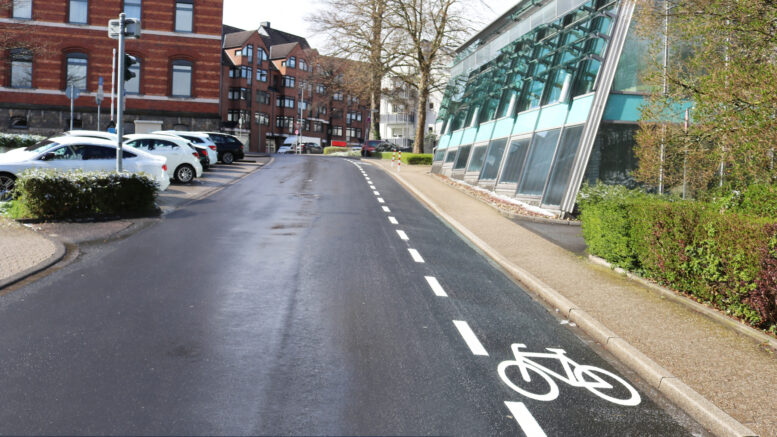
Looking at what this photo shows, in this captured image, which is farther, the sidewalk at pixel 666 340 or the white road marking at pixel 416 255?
the white road marking at pixel 416 255

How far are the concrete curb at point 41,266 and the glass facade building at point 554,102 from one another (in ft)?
29.2

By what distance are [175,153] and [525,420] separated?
2023 cm

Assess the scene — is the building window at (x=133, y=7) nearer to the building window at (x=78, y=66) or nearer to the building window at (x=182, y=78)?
the building window at (x=182, y=78)

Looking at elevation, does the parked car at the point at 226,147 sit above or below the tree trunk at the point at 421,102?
below

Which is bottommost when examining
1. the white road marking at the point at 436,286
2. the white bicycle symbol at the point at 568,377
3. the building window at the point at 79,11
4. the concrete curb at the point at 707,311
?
the white road marking at the point at 436,286

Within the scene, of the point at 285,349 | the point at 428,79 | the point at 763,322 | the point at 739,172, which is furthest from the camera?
the point at 428,79

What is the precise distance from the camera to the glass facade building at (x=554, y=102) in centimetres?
1719

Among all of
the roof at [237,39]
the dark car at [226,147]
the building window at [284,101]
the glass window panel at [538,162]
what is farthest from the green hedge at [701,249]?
the building window at [284,101]

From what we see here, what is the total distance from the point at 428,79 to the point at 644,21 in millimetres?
32824

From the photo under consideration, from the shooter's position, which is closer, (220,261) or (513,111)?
(220,261)

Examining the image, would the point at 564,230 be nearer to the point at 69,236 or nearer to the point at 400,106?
the point at 69,236

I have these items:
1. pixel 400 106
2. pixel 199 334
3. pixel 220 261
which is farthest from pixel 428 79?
pixel 199 334

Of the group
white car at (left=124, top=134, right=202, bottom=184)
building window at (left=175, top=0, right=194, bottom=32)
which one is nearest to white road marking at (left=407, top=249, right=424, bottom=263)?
white car at (left=124, top=134, right=202, bottom=184)

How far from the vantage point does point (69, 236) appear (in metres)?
12.0
